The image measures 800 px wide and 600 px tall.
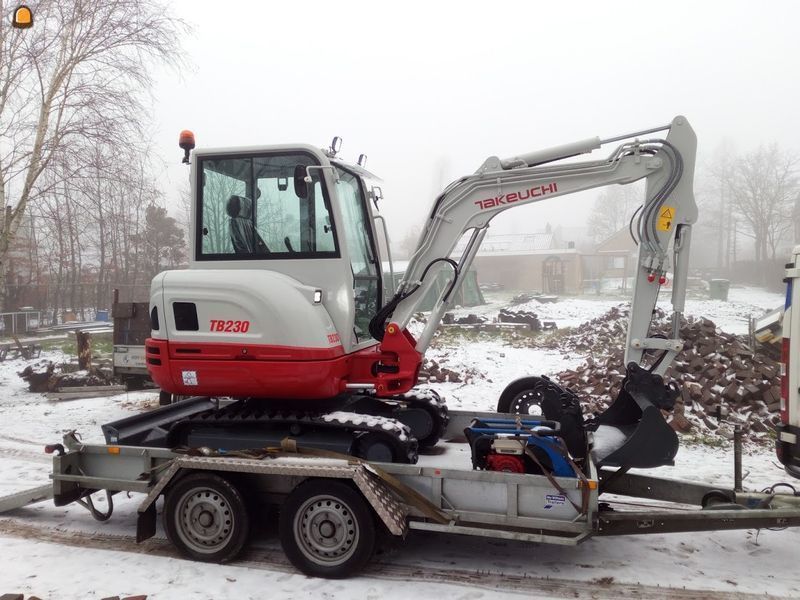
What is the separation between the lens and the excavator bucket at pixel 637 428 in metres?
4.89

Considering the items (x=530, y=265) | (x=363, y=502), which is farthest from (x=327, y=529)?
(x=530, y=265)

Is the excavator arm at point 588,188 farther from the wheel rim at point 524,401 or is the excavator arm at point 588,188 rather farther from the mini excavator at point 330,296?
the wheel rim at point 524,401

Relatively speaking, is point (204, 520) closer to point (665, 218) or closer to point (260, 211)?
point (260, 211)

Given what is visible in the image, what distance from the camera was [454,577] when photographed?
461 centimetres

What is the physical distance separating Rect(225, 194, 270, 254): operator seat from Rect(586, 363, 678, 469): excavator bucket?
10.8 ft

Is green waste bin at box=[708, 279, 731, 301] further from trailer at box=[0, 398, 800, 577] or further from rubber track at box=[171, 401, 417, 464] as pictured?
rubber track at box=[171, 401, 417, 464]

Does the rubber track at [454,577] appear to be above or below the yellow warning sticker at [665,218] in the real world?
below

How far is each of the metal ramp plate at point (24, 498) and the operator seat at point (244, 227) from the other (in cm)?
291

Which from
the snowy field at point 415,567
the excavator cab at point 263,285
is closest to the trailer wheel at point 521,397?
the snowy field at point 415,567

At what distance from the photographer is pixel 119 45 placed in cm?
1280

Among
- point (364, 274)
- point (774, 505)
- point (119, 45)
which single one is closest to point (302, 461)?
point (364, 274)

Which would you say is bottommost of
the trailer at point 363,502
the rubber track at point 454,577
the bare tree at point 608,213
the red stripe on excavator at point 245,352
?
the rubber track at point 454,577

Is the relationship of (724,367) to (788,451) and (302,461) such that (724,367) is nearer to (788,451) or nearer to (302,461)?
(788,451)

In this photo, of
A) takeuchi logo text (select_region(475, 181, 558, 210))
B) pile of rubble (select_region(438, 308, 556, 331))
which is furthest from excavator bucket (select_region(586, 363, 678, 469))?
pile of rubble (select_region(438, 308, 556, 331))
